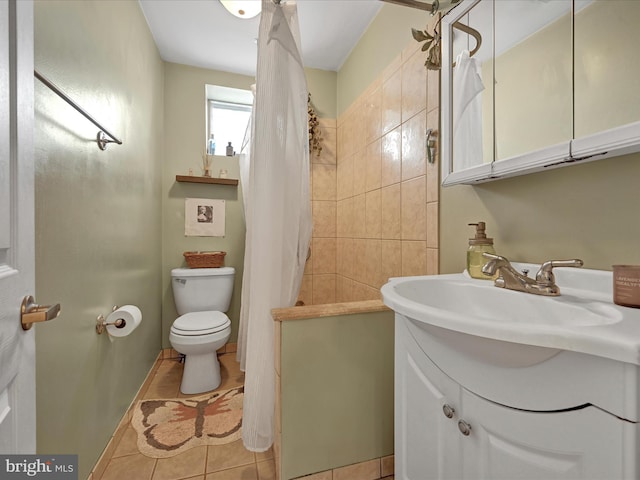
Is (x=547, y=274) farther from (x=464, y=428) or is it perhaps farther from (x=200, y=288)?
(x=200, y=288)

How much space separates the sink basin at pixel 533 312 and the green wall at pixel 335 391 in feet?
1.02

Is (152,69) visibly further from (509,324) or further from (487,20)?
(509,324)

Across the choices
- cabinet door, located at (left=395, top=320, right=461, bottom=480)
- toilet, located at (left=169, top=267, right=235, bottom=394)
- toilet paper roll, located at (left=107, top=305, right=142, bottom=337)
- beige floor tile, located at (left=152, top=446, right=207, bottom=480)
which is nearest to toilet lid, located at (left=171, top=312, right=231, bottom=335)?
toilet, located at (left=169, top=267, right=235, bottom=394)

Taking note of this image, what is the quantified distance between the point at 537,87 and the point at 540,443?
94 cm

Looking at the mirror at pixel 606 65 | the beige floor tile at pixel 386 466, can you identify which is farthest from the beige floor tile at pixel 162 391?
the mirror at pixel 606 65

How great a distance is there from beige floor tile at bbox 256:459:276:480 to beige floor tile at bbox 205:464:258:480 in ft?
0.06

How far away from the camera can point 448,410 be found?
0.65 m

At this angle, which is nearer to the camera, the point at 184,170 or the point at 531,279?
the point at 531,279

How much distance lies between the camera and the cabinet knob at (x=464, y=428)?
0.60 m

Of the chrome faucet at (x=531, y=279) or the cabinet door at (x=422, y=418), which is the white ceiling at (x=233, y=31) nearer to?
the chrome faucet at (x=531, y=279)

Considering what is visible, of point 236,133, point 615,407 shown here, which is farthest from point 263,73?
point 236,133

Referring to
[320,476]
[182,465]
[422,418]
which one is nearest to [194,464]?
[182,465]

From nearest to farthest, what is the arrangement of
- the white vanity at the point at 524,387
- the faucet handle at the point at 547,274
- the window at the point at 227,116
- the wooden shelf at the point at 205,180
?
the white vanity at the point at 524,387
the faucet handle at the point at 547,274
the wooden shelf at the point at 205,180
the window at the point at 227,116

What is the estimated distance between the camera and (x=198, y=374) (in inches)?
72.0
